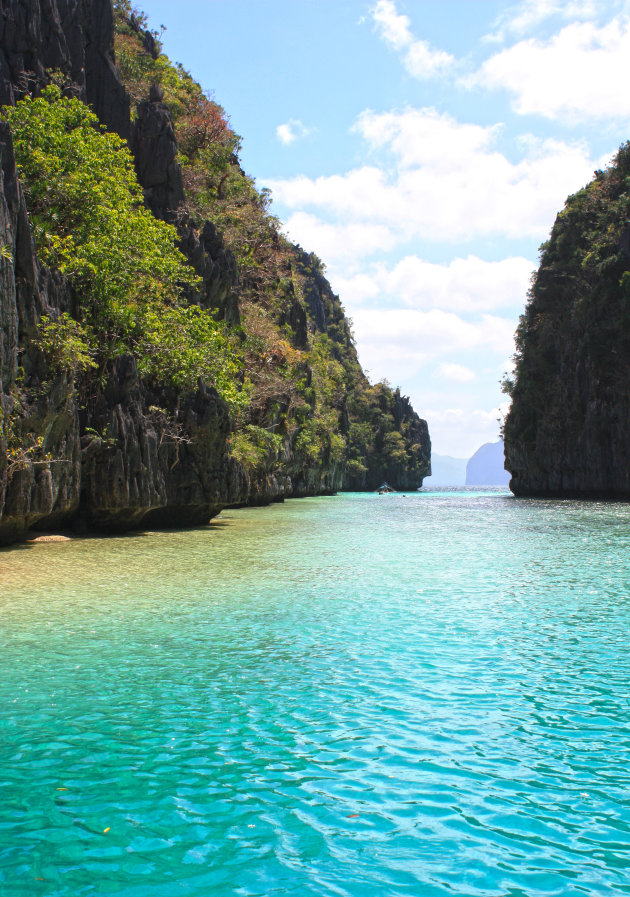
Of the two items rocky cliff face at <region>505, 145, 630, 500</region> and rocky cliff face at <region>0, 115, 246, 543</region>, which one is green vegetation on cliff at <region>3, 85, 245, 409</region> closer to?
rocky cliff face at <region>0, 115, 246, 543</region>

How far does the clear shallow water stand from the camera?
3592 mm

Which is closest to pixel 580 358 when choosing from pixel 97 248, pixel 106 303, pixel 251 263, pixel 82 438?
pixel 251 263

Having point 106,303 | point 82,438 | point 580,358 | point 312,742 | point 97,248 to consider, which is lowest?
point 312,742

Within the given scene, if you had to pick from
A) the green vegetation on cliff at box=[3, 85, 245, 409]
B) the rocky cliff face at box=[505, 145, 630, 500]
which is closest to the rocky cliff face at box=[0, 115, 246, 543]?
the green vegetation on cliff at box=[3, 85, 245, 409]

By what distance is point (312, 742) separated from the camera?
516 centimetres

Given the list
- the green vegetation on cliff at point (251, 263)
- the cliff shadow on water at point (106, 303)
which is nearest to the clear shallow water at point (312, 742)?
the cliff shadow on water at point (106, 303)

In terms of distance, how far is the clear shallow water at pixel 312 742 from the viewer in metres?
3.59

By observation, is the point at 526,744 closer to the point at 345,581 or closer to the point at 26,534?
the point at 345,581

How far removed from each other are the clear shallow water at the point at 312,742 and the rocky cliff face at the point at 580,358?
1586 inches

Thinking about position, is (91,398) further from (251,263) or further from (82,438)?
(251,263)

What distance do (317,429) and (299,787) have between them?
6010cm

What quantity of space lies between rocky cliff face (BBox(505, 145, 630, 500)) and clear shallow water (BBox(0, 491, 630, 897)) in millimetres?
40294

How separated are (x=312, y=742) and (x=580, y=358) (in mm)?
52100

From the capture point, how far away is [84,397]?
1934 centimetres
